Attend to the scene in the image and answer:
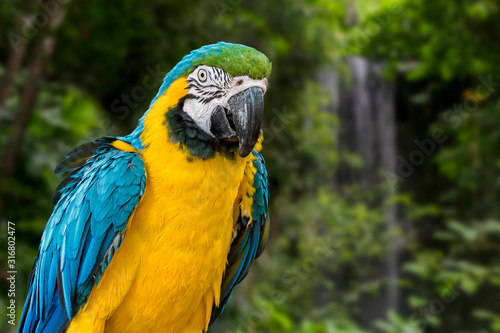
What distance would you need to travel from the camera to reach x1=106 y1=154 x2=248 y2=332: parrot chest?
129 cm

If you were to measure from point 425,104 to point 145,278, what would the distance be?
5.40 m

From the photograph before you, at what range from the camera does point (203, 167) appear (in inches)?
50.6

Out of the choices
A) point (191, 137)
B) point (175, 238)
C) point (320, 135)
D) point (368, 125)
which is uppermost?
point (368, 125)

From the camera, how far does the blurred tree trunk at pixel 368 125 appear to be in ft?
19.9

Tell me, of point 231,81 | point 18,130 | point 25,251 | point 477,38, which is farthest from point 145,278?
point 477,38

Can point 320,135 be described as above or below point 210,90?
above

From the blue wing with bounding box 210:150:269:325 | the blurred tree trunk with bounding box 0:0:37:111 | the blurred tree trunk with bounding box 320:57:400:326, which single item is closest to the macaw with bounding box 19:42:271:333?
the blue wing with bounding box 210:150:269:325

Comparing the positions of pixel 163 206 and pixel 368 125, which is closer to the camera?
pixel 163 206

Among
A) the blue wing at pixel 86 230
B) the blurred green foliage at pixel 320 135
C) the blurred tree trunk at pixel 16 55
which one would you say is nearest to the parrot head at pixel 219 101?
the blue wing at pixel 86 230

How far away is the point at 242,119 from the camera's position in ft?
3.99

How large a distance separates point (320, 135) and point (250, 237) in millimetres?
3567

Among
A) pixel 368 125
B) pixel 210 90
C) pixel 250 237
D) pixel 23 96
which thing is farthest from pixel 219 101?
pixel 368 125

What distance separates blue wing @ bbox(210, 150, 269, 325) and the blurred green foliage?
5.50 ft

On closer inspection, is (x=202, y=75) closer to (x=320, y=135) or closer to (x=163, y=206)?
(x=163, y=206)
